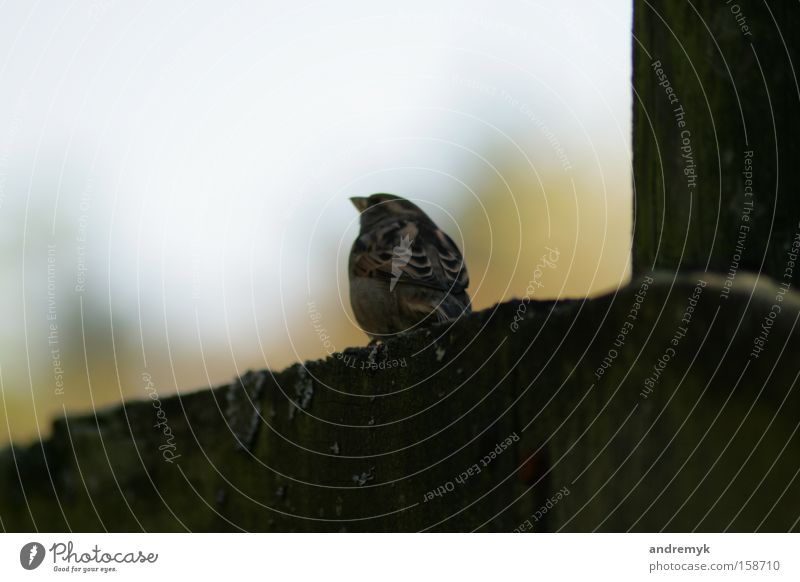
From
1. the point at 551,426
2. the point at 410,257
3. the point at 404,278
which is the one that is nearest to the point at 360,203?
the point at 410,257

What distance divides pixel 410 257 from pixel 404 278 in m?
0.17

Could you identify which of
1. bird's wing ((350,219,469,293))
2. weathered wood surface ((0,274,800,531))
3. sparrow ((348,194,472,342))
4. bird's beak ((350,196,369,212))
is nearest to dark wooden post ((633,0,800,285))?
weathered wood surface ((0,274,800,531))

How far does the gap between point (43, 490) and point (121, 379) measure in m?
0.82

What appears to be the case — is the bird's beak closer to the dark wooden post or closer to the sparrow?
the sparrow

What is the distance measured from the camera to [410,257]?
18.3 ft

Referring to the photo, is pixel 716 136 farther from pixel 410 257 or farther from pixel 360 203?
pixel 360 203

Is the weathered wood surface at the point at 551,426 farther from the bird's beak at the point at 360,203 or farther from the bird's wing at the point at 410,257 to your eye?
the bird's beak at the point at 360,203

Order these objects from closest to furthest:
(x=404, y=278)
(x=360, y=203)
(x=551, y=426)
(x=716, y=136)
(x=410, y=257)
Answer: (x=551, y=426)
(x=716, y=136)
(x=404, y=278)
(x=410, y=257)
(x=360, y=203)

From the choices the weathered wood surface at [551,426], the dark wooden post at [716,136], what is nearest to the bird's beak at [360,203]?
the weathered wood surface at [551,426]

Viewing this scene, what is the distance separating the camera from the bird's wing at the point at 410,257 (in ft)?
17.7

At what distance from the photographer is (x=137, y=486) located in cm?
343

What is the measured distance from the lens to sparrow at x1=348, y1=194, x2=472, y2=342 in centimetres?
534

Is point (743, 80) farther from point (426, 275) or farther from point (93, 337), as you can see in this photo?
point (93, 337)
